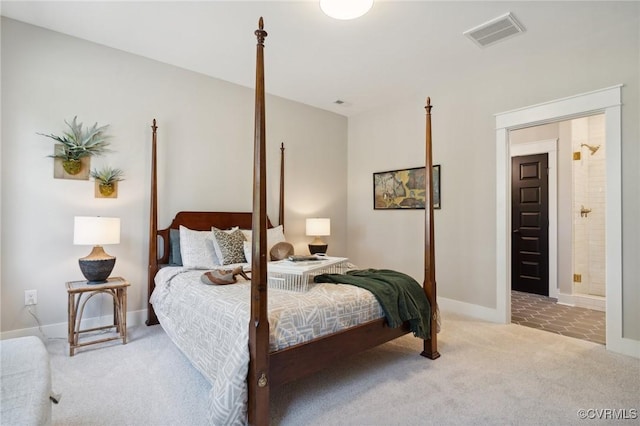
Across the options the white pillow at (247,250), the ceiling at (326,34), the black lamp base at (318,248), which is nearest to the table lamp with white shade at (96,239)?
the white pillow at (247,250)

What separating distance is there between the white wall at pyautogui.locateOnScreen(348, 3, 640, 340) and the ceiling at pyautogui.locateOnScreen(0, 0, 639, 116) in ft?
0.48

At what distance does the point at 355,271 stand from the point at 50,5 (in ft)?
10.7

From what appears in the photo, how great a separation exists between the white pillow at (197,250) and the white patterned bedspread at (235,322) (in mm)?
527

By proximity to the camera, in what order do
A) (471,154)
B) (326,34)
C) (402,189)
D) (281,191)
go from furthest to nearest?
(402,189) → (281,191) → (471,154) → (326,34)

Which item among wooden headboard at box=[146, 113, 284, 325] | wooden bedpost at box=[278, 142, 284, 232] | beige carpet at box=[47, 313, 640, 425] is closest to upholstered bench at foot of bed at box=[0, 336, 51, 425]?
beige carpet at box=[47, 313, 640, 425]

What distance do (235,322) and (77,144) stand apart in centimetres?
242

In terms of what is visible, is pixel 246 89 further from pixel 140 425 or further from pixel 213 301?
pixel 140 425

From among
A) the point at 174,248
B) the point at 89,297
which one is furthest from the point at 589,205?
the point at 89,297

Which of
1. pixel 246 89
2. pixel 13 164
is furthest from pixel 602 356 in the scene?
pixel 13 164

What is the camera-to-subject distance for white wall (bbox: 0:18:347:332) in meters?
2.81

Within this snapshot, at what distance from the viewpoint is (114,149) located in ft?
10.7

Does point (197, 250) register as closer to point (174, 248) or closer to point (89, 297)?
point (174, 248)

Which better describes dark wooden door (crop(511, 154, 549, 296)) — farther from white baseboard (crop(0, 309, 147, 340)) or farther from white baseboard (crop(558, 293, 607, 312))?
white baseboard (crop(0, 309, 147, 340))

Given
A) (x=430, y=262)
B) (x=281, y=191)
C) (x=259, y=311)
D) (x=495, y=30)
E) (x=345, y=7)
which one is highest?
(x=495, y=30)
